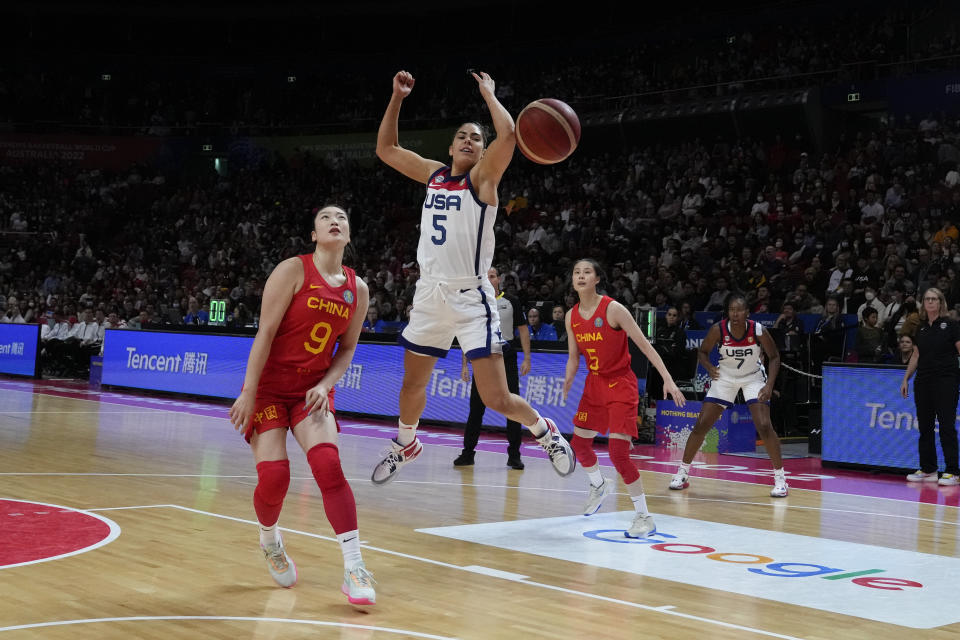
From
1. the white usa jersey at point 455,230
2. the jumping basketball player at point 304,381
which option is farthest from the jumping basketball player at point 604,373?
the jumping basketball player at point 304,381

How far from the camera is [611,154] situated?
24484mm

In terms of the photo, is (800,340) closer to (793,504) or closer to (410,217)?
(793,504)

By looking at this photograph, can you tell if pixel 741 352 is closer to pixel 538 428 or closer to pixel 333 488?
pixel 538 428

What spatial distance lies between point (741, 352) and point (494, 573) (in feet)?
14.7

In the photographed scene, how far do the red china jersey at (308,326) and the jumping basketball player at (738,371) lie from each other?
4858 millimetres

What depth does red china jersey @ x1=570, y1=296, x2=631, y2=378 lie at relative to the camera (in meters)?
Answer: 6.90

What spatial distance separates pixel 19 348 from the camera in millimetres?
20594

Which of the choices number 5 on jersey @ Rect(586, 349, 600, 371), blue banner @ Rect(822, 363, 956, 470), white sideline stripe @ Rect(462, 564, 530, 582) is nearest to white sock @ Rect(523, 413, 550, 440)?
number 5 on jersey @ Rect(586, 349, 600, 371)

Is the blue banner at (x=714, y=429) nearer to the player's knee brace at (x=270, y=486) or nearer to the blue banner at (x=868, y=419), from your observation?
the blue banner at (x=868, y=419)

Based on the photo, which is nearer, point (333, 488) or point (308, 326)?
point (333, 488)

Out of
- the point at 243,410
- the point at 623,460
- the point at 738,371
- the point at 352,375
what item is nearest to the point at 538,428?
the point at 623,460

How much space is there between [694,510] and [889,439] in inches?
145

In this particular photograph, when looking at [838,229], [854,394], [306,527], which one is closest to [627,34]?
[838,229]

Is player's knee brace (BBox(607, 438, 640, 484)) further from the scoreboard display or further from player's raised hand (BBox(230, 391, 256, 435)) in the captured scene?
the scoreboard display
